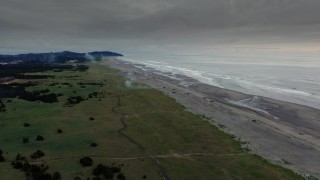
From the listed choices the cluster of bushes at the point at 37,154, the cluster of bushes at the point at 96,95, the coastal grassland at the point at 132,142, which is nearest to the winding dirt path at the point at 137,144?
the coastal grassland at the point at 132,142

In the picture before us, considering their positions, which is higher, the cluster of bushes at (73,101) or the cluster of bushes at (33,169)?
the cluster of bushes at (73,101)

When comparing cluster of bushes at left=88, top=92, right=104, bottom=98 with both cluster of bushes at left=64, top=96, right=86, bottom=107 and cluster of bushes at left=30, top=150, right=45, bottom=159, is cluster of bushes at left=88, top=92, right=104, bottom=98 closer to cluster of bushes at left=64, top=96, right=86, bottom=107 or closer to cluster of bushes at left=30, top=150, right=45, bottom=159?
cluster of bushes at left=64, top=96, right=86, bottom=107

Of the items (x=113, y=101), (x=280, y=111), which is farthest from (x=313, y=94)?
(x=113, y=101)

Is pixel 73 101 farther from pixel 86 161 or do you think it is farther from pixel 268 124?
pixel 86 161

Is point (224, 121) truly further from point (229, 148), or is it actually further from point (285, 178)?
point (285, 178)

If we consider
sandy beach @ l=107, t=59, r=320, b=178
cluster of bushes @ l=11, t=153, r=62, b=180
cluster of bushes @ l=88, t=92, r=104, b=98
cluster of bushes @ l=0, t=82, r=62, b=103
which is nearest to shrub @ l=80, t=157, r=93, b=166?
cluster of bushes @ l=11, t=153, r=62, b=180

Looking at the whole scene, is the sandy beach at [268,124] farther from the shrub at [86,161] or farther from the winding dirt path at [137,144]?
the shrub at [86,161]
